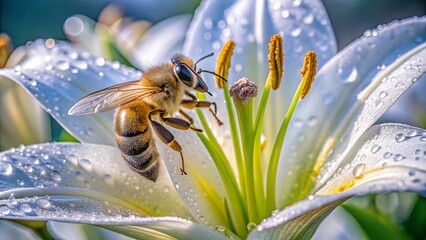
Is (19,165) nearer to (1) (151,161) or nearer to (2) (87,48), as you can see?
(1) (151,161)

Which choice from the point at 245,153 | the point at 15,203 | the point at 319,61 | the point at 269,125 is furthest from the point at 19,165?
the point at 319,61

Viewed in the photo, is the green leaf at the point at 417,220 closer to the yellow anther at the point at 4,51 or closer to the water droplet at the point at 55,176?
the water droplet at the point at 55,176

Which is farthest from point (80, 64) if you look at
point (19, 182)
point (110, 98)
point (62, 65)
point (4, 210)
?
point (4, 210)

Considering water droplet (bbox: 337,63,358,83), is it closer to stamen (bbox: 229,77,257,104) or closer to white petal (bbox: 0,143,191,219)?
stamen (bbox: 229,77,257,104)

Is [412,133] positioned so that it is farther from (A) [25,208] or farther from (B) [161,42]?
(B) [161,42]

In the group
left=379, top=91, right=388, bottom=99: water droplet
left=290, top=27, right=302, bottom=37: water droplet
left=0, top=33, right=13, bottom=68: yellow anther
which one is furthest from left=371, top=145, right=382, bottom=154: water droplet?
left=0, top=33, right=13, bottom=68: yellow anther

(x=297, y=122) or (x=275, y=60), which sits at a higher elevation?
(x=275, y=60)

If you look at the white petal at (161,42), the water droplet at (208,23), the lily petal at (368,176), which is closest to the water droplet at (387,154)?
the lily petal at (368,176)
